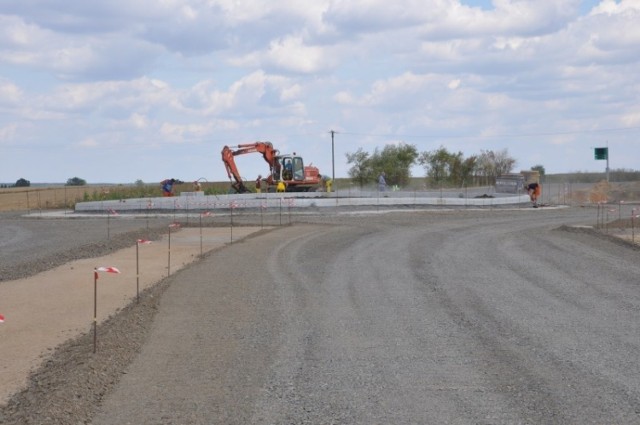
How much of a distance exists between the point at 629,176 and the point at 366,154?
36.4 m

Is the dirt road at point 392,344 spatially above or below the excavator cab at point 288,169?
below

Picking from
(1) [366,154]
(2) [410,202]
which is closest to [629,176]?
(1) [366,154]

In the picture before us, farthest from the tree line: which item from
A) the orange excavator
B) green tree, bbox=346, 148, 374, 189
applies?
the orange excavator

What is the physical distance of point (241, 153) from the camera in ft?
200

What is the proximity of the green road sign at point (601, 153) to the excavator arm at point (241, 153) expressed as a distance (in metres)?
34.3

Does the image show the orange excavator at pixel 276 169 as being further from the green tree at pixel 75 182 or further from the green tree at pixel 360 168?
the green tree at pixel 75 182

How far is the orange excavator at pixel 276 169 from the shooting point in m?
59.8

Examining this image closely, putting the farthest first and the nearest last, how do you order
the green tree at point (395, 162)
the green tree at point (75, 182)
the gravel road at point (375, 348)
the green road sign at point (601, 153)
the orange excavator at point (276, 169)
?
1. the green tree at point (75, 182)
2. the green tree at point (395, 162)
3. the green road sign at point (601, 153)
4. the orange excavator at point (276, 169)
5. the gravel road at point (375, 348)

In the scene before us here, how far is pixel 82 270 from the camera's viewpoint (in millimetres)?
22438

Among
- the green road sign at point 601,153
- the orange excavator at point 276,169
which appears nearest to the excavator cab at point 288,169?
the orange excavator at point 276,169

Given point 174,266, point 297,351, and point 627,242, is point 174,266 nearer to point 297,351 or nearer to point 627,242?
point 297,351

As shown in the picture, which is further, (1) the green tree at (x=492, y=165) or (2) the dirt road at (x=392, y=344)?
(1) the green tree at (x=492, y=165)

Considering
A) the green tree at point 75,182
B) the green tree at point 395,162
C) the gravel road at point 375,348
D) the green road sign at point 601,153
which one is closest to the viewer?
the gravel road at point 375,348

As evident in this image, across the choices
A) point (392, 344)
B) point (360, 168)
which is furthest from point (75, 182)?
point (392, 344)
